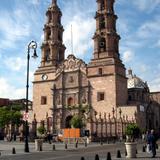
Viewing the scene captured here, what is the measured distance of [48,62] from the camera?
275 feet

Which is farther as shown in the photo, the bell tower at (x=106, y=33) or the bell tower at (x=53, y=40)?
the bell tower at (x=53, y=40)

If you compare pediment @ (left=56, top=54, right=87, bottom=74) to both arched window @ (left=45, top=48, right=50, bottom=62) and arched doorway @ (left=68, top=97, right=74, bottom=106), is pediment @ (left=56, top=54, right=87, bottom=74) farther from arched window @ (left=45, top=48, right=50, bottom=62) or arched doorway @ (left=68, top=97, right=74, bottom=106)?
arched doorway @ (left=68, top=97, right=74, bottom=106)

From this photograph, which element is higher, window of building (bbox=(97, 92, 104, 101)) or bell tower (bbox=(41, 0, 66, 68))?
bell tower (bbox=(41, 0, 66, 68))

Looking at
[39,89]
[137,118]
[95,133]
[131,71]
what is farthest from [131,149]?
[131,71]

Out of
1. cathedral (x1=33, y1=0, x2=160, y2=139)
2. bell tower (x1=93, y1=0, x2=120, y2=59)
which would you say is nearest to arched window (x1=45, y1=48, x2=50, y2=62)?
cathedral (x1=33, y1=0, x2=160, y2=139)

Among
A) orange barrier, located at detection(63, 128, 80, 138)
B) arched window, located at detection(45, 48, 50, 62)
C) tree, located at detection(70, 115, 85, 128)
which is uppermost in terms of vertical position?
arched window, located at detection(45, 48, 50, 62)

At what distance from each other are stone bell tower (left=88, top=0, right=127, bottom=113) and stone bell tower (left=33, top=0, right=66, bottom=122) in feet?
33.3

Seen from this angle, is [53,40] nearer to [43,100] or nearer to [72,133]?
[43,100]

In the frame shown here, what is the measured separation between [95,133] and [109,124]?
23.0 ft

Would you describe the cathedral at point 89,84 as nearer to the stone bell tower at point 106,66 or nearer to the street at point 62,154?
the stone bell tower at point 106,66

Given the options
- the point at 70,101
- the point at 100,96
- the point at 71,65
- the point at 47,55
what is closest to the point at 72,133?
the point at 100,96

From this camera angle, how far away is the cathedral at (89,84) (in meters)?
72.4

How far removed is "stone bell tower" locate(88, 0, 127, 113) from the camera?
239ft

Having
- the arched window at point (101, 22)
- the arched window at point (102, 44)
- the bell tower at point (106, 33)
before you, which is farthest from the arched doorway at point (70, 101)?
the arched window at point (101, 22)
